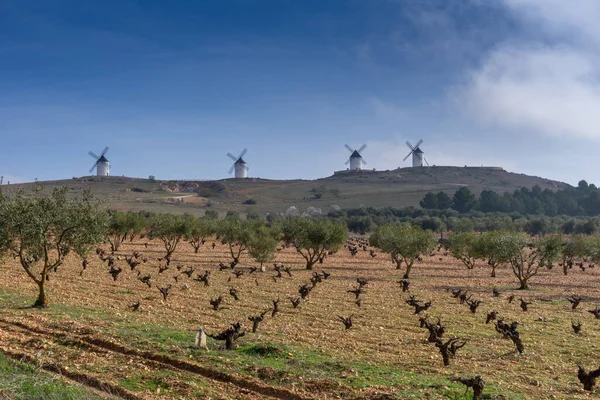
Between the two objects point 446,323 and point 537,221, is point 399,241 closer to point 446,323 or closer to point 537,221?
point 446,323

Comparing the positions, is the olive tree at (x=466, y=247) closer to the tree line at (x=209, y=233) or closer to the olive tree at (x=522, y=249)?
the tree line at (x=209, y=233)

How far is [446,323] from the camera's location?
91.0 feet

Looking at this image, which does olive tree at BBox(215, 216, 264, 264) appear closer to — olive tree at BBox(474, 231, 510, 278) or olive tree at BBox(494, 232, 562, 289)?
olive tree at BBox(474, 231, 510, 278)

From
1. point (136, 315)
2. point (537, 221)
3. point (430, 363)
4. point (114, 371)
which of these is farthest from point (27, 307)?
point (537, 221)

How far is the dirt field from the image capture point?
15164mm

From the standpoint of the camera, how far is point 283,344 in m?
20.0

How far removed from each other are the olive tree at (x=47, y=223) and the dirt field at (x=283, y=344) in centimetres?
289

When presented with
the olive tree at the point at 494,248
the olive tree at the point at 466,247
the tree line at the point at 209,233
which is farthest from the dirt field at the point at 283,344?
the olive tree at the point at 466,247

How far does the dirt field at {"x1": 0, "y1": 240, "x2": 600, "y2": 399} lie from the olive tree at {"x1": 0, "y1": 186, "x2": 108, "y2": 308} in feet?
9.48

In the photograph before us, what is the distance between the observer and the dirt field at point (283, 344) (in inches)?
597

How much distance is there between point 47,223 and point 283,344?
1313 centimetres

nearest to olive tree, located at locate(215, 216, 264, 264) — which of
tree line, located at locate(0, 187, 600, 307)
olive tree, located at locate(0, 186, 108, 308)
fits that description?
tree line, located at locate(0, 187, 600, 307)

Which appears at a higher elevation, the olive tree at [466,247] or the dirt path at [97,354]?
the olive tree at [466,247]

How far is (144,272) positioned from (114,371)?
33.5m
